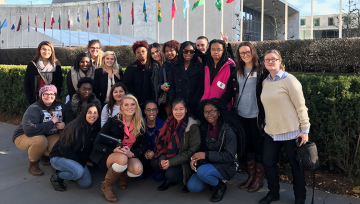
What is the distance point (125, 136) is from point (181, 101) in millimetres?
886

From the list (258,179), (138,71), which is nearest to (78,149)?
(138,71)

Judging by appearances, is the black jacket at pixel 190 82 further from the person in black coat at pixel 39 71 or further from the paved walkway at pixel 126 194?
the person in black coat at pixel 39 71

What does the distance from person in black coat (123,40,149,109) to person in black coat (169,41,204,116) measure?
856mm

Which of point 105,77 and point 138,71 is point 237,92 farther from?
point 105,77

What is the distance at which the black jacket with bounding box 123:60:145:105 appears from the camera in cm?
471

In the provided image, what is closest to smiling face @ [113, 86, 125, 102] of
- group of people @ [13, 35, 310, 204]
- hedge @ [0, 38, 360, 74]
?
group of people @ [13, 35, 310, 204]

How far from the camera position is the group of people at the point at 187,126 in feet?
10.2

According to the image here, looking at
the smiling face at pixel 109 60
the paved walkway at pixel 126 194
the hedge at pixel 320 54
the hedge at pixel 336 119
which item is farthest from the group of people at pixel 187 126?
the hedge at pixel 320 54

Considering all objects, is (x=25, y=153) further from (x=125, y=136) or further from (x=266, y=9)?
(x=266, y=9)

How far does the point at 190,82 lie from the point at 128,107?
930 millimetres

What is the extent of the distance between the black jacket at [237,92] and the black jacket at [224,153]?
362 millimetres

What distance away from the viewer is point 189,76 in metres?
3.98

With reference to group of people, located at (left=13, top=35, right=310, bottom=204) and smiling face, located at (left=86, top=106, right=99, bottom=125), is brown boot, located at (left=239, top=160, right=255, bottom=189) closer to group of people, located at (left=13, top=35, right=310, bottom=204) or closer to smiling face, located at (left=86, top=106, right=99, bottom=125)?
group of people, located at (left=13, top=35, right=310, bottom=204)

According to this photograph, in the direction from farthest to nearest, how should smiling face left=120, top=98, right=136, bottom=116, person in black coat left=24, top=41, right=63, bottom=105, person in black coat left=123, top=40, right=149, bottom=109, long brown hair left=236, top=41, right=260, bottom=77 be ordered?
person in black coat left=24, top=41, right=63, bottom=105
person in black coat left=123, top=40, right=149, bottom=109
smiling face left=120, top=98, right=136, bottom=116
long brown hair left=236, top=41, right=260, bottom=77
